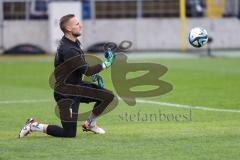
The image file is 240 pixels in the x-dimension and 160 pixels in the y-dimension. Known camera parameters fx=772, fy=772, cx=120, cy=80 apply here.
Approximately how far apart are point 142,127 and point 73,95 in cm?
140

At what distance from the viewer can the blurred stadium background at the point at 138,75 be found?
32.1 ft

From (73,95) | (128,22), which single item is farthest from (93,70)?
(128,22)

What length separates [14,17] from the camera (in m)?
35.8

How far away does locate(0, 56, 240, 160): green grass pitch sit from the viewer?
933 centimetres

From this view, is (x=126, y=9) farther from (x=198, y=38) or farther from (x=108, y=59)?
(x=108, y=59)

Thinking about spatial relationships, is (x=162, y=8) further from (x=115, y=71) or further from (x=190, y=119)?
(x=190, y=119)

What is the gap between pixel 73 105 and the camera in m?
10.9

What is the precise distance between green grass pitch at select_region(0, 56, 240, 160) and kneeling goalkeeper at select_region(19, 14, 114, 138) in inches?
6.0

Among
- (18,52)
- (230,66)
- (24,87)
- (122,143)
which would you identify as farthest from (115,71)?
(18,52)

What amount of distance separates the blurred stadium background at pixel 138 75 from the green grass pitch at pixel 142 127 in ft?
0.04

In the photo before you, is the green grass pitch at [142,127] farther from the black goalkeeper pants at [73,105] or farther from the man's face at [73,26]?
the man's face at [73,26]

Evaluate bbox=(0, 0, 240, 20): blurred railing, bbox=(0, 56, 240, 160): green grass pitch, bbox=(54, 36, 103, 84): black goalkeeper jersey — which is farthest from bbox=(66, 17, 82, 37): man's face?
bbox=(0, 0, 240, 20): blurred railing

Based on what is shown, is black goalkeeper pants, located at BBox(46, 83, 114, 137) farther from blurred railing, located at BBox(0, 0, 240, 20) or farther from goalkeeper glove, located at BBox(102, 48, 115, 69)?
blurred railing, located at BBox(0, 0, 240, 20)

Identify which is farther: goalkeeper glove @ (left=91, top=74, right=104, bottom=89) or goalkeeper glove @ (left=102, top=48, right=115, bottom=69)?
goalkeeper glove @ (left=91, top=74, right=104, bottom=89)
